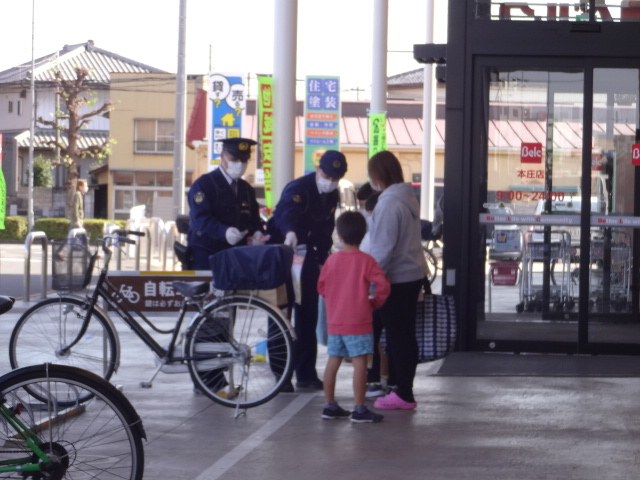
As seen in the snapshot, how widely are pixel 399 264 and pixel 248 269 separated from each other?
1.02m

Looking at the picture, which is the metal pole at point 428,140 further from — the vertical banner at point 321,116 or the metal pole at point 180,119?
the vertical banner at point 321,116

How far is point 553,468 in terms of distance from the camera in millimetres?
5785

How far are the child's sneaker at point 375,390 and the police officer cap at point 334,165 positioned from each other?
159 centimetres

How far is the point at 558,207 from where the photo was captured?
398 inches

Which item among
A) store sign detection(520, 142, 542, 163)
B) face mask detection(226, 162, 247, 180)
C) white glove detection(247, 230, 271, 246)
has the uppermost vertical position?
store sign detection(520, 142, 542, 163)

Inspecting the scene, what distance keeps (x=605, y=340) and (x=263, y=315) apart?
13.5ft

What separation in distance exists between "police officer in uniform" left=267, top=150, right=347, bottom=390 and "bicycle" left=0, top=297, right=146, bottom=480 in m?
3.54

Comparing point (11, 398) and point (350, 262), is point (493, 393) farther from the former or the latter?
point (11, 398)

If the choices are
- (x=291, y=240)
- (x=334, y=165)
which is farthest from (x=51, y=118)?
(x=291, y=240)

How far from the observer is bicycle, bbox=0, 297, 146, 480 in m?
4.44

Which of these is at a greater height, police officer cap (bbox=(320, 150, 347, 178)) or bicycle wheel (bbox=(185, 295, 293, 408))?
police officer cap (bbox=(320, 150, 347, 178))

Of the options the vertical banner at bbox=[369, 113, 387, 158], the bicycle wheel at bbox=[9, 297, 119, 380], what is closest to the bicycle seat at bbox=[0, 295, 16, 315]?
the bicycle wheel at bbox=[9, 297, 119, 380]

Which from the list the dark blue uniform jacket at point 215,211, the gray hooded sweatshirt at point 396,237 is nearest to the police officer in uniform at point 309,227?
the dark blue uniform jacket at point 215,211

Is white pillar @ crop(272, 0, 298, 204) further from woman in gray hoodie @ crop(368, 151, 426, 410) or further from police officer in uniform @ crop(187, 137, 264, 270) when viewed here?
woman in gray hoodie @ crop(368, 151, 426, 410)
